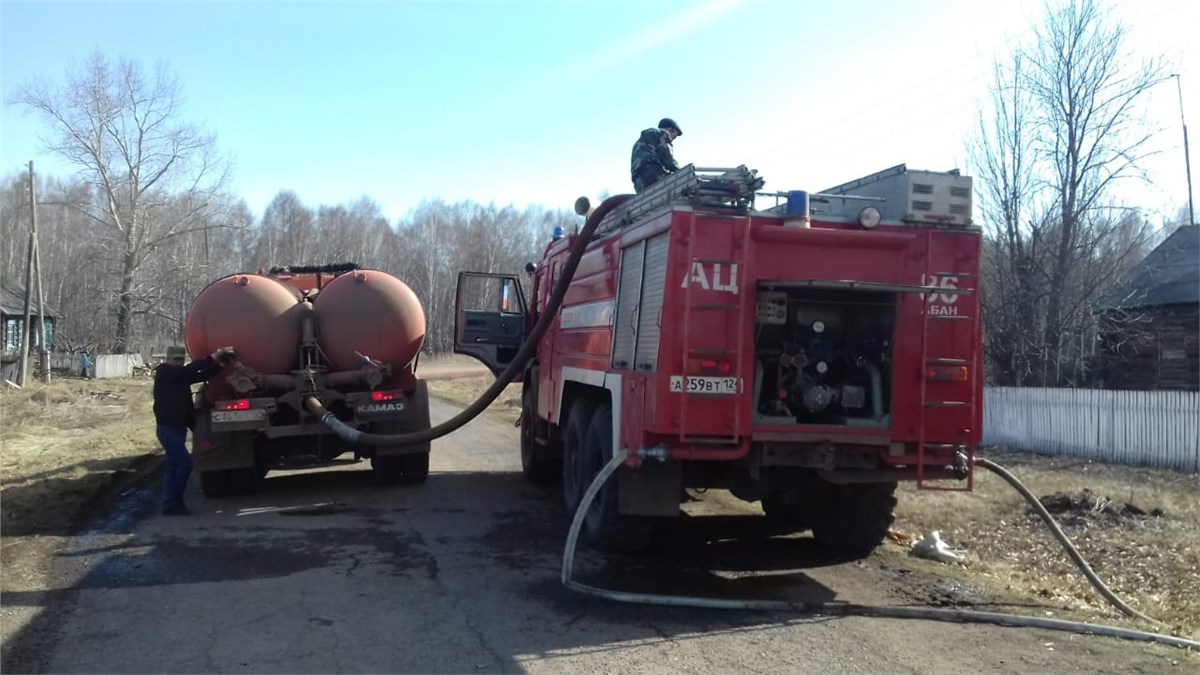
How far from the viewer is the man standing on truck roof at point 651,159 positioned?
9359 millimetres

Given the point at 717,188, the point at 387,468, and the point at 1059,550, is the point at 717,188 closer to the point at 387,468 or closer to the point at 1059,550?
the point at 1059,550

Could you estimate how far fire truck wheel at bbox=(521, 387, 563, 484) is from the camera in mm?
11742

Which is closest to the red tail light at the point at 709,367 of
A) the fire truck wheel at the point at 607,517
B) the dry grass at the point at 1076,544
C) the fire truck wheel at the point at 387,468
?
the fire truck wheel at the point at 607,517

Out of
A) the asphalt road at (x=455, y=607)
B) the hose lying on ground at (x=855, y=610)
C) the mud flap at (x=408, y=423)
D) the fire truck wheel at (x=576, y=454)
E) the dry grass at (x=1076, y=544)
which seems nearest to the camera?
the asphalt road at (x=455, y=607)

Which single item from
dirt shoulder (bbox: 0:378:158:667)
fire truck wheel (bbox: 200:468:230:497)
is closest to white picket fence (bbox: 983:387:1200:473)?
fire truck wheel (bbox: 200:468:230:497)

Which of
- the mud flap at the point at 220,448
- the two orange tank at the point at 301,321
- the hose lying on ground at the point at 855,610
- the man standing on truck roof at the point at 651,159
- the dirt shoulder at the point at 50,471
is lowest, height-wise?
the dirt shoulder at the point at 50,471

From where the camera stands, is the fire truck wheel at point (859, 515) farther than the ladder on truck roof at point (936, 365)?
Yes

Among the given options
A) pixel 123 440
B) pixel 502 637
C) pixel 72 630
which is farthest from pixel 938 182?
pixel 123 440

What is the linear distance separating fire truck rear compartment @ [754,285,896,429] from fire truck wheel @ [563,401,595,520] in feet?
6.85

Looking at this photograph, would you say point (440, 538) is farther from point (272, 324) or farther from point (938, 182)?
point (938, 182)

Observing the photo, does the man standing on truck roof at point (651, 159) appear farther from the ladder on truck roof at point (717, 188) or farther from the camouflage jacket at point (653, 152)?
the ladder on truck roof at point (717, 188)

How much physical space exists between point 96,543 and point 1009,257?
22.2 metres

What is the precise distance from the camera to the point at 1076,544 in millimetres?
9133

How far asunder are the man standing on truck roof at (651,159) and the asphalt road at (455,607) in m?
3.54
